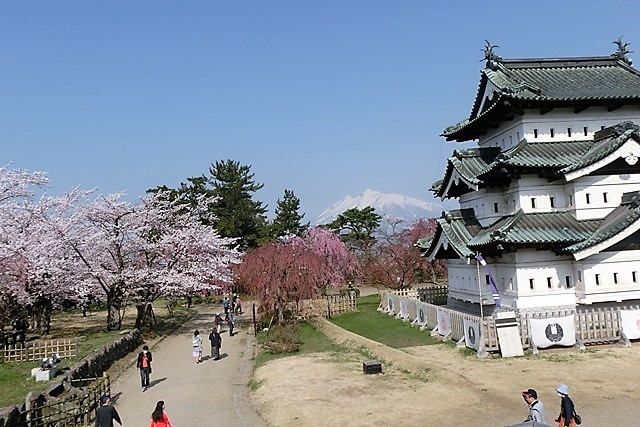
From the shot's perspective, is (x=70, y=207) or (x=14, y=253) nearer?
(x=14, y=253)

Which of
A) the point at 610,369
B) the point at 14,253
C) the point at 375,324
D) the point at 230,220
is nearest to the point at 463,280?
the point at 375,324

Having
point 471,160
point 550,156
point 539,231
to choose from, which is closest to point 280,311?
point 471,160

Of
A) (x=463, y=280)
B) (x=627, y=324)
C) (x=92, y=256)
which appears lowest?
(x=627, y=324)

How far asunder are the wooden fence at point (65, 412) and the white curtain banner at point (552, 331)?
1535cm

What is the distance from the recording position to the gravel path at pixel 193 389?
14.5 metres

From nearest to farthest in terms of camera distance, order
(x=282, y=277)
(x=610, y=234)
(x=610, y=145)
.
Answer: (x=610, y=234) → (x=610, y=145) → (x=282, y=277)

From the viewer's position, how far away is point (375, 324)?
1117 inches

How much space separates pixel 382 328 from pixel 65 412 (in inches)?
658

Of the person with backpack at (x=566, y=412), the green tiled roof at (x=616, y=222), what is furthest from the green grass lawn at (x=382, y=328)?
the person with backpack at (x=566, y=412)

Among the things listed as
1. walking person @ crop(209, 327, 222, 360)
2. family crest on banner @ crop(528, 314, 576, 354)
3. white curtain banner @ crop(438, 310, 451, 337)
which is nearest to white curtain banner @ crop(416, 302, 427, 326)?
white curtain banner @ crop(438, 310, 451, 337)

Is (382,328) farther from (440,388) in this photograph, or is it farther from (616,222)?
(616,222)

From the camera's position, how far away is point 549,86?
2356 centimetres

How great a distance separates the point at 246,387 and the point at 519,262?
12269mm

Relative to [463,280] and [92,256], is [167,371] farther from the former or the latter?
[463,280]
